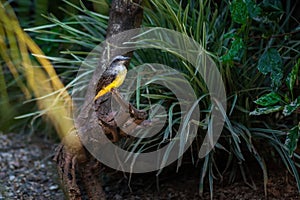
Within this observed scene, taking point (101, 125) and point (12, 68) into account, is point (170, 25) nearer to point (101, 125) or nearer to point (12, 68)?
point (101, 125)

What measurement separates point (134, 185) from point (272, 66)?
2.12 feet

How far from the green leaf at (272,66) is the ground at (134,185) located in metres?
0.38

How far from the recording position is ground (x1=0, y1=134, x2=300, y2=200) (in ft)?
5.33

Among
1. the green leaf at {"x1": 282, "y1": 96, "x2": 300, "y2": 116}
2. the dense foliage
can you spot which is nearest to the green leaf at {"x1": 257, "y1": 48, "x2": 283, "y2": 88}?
the dense foliage

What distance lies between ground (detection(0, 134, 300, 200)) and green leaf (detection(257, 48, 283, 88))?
1.24 feet

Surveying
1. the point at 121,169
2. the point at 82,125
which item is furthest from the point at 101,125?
the point at 121,169

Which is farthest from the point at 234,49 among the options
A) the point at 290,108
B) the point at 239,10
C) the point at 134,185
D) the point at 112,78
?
the point at 134,185

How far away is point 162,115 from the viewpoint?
5.01 ft

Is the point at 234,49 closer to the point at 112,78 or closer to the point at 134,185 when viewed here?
the point at 112,78

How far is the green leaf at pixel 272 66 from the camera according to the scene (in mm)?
1386

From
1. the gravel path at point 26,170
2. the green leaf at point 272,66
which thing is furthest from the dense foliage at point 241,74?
the gravel path at point 26,170

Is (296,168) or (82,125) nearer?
(82,125)

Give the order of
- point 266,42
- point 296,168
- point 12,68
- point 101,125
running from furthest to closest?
point 12,68 < point 266,42 < point 296,168 < point 101,125

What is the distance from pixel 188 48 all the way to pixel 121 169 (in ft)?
1.42
